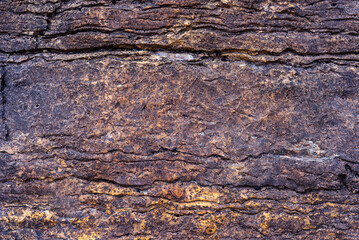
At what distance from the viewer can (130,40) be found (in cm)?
202

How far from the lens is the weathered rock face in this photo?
1.96 m

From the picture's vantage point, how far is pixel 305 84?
6.52 ft

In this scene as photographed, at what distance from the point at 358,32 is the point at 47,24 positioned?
2.57 meters

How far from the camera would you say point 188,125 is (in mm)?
1999

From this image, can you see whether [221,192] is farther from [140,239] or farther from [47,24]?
[47,24]

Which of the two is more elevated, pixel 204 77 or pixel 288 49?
pixel 288 49

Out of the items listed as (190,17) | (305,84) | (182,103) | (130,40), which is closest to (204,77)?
(182,103)

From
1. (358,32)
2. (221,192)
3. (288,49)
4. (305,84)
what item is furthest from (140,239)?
(358,32)

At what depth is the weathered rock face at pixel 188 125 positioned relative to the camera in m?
1.96

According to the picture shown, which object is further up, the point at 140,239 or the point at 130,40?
the point at 130,40

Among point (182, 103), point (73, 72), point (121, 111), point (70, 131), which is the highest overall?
point (73, 72)

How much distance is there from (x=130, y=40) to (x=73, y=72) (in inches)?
21.5

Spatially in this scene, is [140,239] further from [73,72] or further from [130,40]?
[130,40]

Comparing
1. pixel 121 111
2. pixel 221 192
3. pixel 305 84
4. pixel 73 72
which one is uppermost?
pixel 305 84
